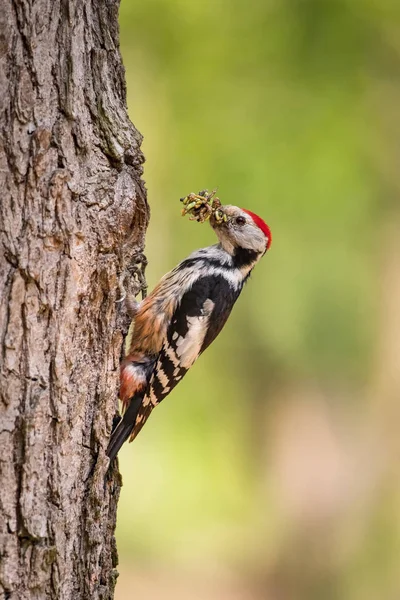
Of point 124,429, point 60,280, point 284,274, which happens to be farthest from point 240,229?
point 284,274

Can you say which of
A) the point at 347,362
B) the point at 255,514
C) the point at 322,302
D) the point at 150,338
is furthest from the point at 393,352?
the point at 150,338

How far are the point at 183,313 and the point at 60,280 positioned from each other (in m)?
1.22

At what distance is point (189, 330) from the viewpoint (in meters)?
3.44

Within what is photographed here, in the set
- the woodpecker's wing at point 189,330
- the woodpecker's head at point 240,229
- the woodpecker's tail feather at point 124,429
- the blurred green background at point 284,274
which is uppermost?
the blurred green background at point 284,274

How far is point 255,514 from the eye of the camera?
29.7ft

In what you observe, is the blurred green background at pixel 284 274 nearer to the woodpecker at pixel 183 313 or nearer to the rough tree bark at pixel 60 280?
the woodpecker at pixel 183 313

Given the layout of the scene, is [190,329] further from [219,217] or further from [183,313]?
[219,217]

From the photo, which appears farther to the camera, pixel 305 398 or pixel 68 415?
pixel 305 398

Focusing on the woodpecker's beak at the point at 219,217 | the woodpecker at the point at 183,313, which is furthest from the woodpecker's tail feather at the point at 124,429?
the woodpecker's beak at the point at 219,217

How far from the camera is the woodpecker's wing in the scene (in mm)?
3270

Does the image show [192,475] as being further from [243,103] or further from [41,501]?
[41,501]

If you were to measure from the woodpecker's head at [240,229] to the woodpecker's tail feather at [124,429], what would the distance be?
1.06 meters

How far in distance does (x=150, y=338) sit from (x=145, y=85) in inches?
245

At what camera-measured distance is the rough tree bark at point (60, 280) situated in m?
2.14
